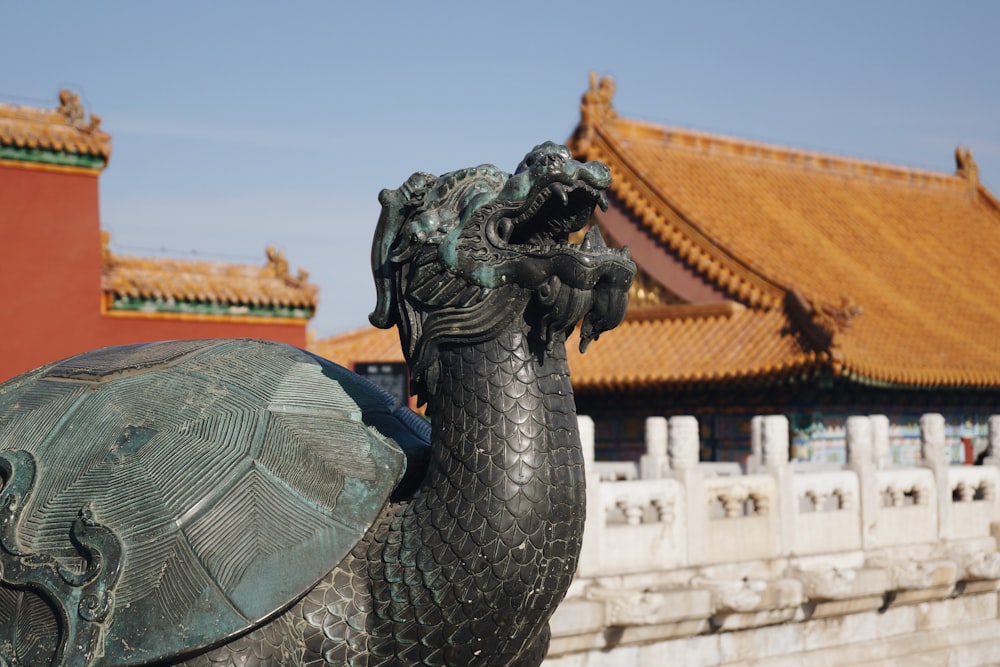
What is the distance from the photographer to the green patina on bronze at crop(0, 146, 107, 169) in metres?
12.4

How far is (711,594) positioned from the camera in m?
7.30

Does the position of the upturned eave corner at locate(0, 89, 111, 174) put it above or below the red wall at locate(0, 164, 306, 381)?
above

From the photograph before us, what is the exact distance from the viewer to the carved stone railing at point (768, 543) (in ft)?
23.7

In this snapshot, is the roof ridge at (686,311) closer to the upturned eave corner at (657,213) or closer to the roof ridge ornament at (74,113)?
the upturned eave corner at (657,213)

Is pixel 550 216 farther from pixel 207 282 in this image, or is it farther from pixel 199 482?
pixel 207 282

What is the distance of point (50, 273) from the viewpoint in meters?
12.5

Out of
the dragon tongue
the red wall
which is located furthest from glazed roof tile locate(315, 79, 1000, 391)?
the dragon tongue

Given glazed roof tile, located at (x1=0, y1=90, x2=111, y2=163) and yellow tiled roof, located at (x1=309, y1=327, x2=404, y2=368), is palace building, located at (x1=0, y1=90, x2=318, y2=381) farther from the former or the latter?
yellow tiled roof, located at (x1=309, y1=327, x2=404, y2=368)

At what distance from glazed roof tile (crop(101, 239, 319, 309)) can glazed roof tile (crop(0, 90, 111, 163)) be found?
903 mm

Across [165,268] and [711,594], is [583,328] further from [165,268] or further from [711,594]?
[165,268]

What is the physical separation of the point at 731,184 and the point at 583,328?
14.5 m

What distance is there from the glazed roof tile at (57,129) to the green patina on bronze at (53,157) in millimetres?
36

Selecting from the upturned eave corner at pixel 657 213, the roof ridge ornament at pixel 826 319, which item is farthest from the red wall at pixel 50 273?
the roof ridge ornament at pixel 826 319

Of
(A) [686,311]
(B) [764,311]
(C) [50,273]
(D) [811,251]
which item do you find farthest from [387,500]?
(D) [811,251]
